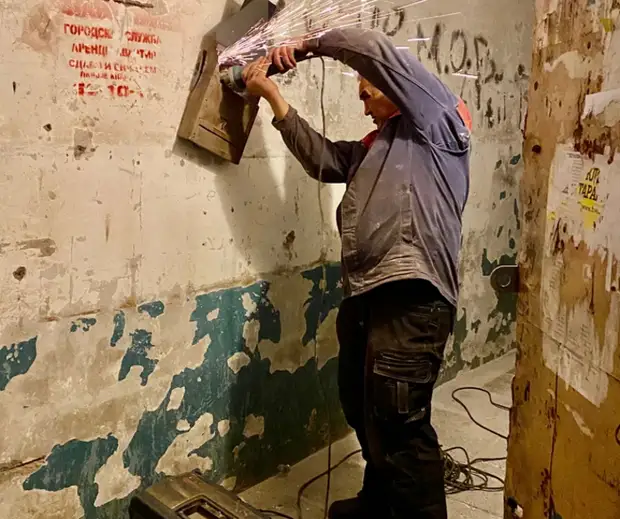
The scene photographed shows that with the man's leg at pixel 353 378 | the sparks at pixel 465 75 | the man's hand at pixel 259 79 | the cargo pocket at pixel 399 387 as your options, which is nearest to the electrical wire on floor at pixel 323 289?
the man's leg at pixel 353 378

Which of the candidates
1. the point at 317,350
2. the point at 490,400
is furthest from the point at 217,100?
the point at 490,400

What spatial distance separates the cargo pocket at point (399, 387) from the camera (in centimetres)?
164

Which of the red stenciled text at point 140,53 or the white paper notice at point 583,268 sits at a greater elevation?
the red stenciled text at point 140,53

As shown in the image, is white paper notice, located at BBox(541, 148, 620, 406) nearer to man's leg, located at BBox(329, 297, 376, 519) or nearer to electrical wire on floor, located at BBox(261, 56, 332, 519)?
man's leg, located at BBox(329, 297, 376, 519)

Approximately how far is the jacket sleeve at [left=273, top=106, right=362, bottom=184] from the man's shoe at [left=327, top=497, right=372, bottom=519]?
0.95 metres

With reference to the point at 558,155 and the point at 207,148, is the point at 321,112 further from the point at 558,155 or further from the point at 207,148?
the point at 558,155

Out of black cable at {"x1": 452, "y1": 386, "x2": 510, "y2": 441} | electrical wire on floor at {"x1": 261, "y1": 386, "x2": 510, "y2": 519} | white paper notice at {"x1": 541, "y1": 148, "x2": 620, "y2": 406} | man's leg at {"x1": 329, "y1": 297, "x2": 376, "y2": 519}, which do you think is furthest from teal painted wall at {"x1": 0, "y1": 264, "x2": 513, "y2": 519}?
white paper notice at {"x1": 541, "y1": 148, "x2": 620, "y2": 406}

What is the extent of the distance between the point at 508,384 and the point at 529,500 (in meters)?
1.77

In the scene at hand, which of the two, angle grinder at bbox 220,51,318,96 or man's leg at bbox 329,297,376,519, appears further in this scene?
man's leg at bbox 329,297,376,519

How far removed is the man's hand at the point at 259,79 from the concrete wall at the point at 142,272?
0.51 feet

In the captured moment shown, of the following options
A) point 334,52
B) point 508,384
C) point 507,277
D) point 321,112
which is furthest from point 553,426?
point 508,384

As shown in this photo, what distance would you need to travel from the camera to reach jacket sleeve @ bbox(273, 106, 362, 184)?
1813mm

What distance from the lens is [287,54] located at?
167 cm

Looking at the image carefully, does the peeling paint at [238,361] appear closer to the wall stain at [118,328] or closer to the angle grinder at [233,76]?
the wall stain at [118,328]
